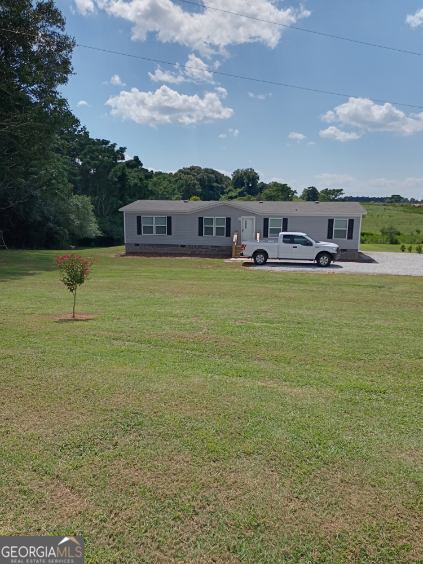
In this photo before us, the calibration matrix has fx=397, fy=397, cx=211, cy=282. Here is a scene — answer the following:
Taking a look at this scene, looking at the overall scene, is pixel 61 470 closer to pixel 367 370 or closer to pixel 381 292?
pixel 367 370

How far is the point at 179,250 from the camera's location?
24422mm

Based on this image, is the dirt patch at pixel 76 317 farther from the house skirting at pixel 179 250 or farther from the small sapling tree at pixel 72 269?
the house skirting at pixel 179 250

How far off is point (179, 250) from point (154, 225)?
2.21 m

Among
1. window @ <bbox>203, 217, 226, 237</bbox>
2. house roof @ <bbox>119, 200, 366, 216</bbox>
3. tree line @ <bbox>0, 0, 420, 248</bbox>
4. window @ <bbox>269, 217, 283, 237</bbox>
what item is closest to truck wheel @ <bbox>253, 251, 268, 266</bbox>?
window @ <bbox>269, 217, 283, 237</bbox>

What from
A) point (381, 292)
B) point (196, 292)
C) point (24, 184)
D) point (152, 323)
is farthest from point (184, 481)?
point (24, 184)

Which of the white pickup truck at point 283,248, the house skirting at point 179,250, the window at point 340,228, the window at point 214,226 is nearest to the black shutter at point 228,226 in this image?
the window at point 214,226

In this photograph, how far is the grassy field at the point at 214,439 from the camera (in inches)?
Result: 94.2

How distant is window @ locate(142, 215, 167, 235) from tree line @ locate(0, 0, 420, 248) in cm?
648

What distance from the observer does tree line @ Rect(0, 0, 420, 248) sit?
1797cm

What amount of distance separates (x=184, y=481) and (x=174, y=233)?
874 inches

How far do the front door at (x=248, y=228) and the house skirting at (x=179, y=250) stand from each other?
3.80 feet

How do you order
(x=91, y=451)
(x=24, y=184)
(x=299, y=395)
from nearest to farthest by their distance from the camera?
(x=91, y=451), (x=299, y=395), (x=24, y=184)

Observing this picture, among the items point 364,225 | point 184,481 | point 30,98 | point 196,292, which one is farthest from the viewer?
point 364,225

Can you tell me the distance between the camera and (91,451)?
10.3 ft
